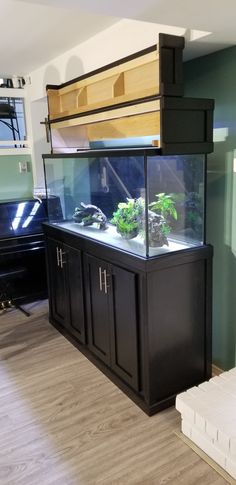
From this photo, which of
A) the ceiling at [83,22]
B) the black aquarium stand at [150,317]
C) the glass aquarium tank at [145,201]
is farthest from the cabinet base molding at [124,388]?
the ceiling at [83,22]

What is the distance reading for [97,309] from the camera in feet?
8.98

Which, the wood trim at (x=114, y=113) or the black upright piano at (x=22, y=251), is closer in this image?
the wood trim at (x=114, y=113)

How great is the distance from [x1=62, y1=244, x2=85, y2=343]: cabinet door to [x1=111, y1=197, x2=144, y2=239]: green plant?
44 cm

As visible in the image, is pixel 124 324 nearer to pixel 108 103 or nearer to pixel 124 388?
pixel 124 388

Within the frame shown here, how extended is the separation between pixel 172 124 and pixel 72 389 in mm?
1847

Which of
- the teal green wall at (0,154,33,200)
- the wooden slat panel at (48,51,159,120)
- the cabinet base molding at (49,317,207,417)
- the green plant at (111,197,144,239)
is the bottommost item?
the cabinet base molding at (49,317,207,417)

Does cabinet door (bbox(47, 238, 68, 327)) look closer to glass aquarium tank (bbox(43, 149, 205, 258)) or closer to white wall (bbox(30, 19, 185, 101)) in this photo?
glass aquarium tank (bbox(43, 149, 205, 258))

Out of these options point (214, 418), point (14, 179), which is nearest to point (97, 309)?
point (214, 418)

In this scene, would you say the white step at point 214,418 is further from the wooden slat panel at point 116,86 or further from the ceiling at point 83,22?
the ceiling at point 83,22

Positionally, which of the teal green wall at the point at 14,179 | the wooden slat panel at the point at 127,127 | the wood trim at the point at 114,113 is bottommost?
the teal green wall at the point at 14,179

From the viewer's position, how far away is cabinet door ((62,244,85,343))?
2.92m

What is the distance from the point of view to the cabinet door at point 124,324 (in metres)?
2.31

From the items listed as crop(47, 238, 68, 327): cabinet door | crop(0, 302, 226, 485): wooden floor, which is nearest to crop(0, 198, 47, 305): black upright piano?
crop(47, 238, 68, 327): cabinet door

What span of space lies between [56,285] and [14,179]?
165 cm
